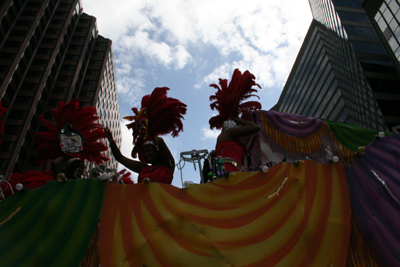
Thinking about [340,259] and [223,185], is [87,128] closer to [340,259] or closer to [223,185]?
[223,185]

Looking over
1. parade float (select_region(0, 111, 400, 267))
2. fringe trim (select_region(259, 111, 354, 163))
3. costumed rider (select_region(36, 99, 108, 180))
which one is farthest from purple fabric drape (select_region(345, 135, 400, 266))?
costumed rider (select_region(36, 99, 108, 180))

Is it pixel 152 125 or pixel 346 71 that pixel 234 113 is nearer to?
pixel 152 125

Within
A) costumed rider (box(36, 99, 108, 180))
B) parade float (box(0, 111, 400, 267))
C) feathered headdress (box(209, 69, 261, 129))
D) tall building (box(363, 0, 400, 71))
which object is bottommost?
parade float (box(0, 111, 400, 267))

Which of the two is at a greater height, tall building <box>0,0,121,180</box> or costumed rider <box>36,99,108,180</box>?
tall building <box>0,0,121,180</box>

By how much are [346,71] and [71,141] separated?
3556 centimetres

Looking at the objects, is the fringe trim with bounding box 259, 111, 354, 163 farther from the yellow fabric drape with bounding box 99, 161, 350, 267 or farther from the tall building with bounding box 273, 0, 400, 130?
the tall building with bounding box 273, 0, 400, 130

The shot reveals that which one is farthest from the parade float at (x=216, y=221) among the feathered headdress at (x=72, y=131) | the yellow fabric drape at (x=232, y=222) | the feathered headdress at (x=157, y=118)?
the feathered headdress at (x=72, y=131)

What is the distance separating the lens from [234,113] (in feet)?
14.0

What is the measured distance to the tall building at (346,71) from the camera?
1094 inches

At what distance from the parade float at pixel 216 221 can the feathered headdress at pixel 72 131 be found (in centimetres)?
198

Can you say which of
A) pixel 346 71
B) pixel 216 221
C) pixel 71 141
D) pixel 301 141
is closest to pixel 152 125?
pixel 71 141

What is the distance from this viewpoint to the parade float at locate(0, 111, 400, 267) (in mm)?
2049

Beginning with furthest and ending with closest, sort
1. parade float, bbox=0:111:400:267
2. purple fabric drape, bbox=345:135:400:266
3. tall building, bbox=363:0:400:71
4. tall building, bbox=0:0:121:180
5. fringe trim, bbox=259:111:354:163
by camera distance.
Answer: tall building, bbox=0:0:121:180 → tall building, bbox=363:0:400:71 → fringe trim, bbox=259:111:354:163 → purple fabric drape, bbox=345:135:400:266 → parade float, bbox=0:111:400:267

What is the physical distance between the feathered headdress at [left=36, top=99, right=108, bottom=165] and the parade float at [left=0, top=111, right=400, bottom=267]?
198 cm
